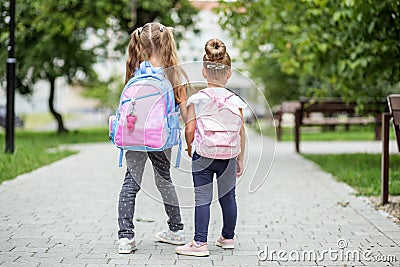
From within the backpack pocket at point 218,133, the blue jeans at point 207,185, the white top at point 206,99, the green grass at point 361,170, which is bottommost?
the green grass at point 361,170

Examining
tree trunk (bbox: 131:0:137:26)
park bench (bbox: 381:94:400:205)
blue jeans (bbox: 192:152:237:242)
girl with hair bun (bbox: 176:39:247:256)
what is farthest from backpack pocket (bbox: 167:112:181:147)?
tree trunk (bbox: 131:0:137:26)

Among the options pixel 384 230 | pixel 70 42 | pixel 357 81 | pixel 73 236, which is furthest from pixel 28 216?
pixel 70 42

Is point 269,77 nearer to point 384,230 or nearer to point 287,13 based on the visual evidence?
point 287,13

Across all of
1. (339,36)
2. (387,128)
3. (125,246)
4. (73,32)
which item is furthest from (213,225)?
(73,32)

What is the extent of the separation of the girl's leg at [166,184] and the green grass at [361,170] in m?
3.49

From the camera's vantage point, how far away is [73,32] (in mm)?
22984

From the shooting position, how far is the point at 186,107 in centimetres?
542

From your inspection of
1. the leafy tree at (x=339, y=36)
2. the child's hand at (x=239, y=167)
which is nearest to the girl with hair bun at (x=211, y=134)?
the child's hand at (x=239, y=167)

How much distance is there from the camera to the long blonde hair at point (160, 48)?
5.43 metres

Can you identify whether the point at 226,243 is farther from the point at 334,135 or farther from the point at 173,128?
the point at 334,135

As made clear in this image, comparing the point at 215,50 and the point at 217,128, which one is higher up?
the point at 215,50

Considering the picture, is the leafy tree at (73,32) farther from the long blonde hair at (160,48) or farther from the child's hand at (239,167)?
the child's hand at (239,167)

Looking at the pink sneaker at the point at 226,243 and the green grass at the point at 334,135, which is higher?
the green grass at the point at 334,135

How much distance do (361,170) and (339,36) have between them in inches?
78.8
